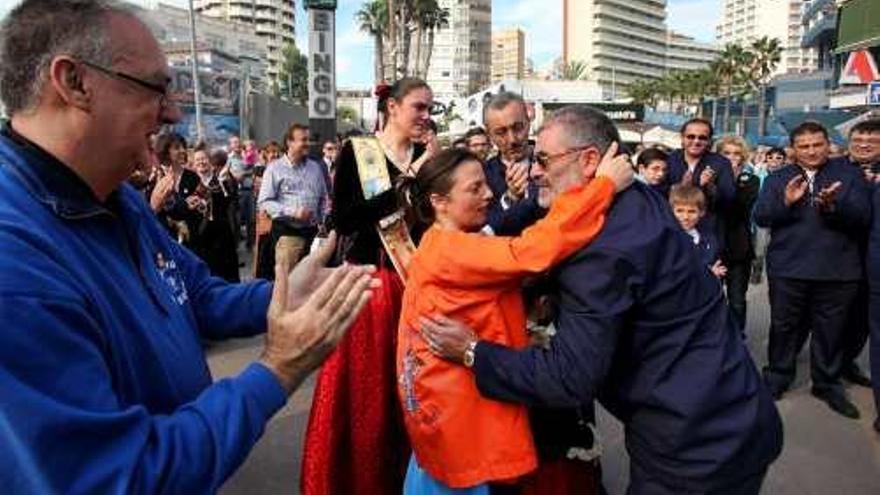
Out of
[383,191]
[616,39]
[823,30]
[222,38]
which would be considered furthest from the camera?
[616,39]

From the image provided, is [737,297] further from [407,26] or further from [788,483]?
[407,26]

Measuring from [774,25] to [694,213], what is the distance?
173434mm

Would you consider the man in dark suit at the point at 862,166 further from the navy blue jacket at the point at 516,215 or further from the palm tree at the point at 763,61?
the palm tree at the point at 763,61

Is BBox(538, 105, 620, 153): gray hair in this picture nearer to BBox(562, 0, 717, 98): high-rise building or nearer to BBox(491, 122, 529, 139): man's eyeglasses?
BBox(491, 122, 529, 139): man's eyeglasses

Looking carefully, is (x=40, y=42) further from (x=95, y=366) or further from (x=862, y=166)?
(x=862, y=166)

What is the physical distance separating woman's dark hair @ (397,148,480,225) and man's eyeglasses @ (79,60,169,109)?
1.20 meters

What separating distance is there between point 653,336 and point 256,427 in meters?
1.11

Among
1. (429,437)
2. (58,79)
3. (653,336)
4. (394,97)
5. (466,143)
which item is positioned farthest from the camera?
(466,143)

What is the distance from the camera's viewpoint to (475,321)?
2.14m

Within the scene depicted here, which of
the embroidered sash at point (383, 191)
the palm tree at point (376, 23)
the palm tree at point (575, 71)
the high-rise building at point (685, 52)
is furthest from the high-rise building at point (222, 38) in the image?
the high-rise building at point (685, 52)

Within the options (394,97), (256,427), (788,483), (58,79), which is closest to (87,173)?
(58,79)

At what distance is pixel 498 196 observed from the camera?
3.66 metres

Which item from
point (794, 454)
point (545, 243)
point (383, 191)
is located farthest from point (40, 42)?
point (794, 454)

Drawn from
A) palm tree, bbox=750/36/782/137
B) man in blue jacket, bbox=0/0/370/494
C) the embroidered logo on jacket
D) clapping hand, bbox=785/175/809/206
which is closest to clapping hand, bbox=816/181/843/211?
clapping hand, bbox=785/175/809/206
